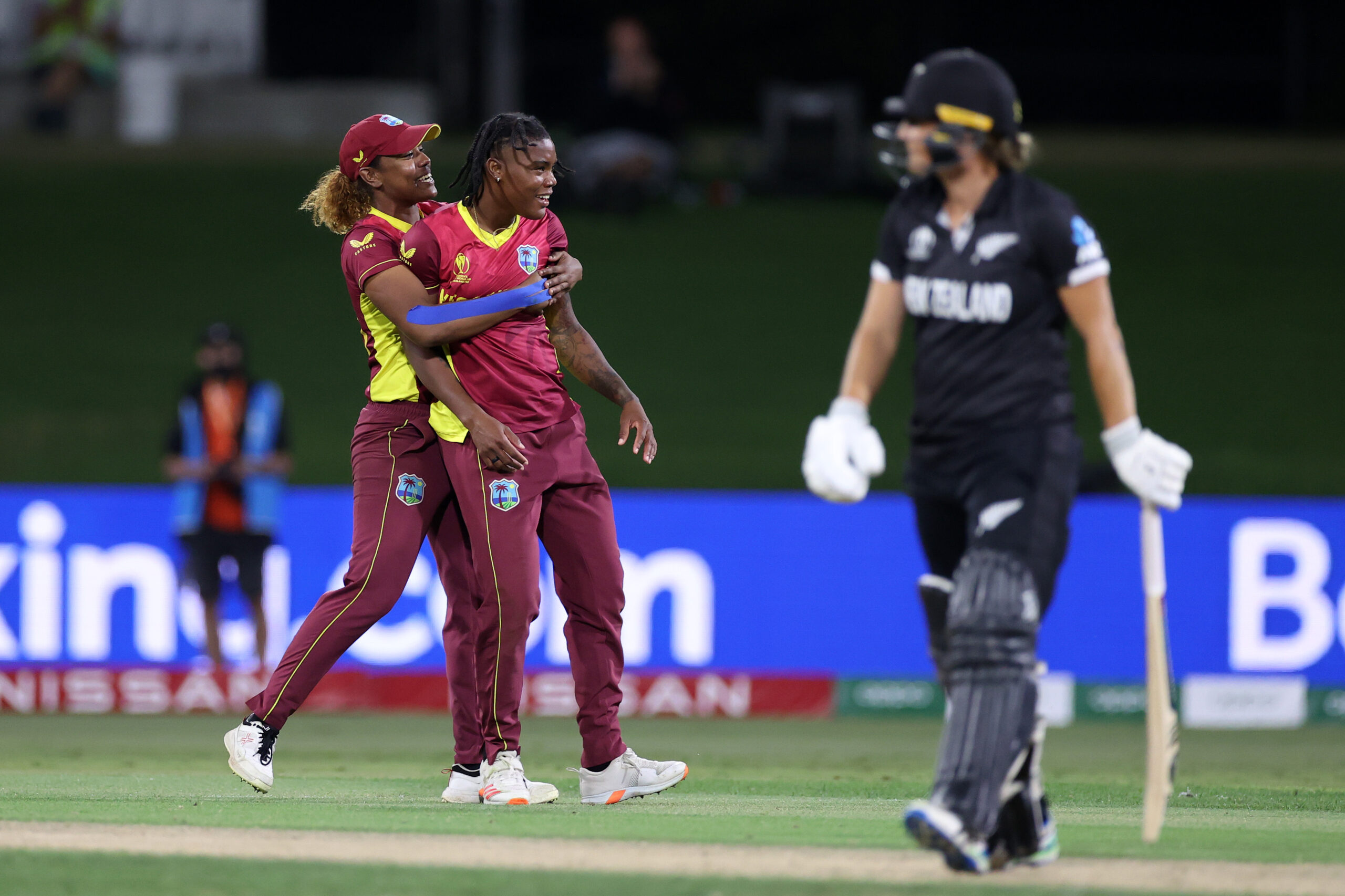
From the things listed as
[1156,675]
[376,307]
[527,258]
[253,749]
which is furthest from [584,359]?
[1156,675]

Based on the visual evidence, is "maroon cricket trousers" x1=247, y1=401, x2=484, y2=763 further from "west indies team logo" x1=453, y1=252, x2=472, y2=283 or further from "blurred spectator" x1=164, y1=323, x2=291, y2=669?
"blurred spectator" x1=164, y1=323, x2=291, y2=669

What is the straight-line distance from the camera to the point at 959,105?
15.2ft

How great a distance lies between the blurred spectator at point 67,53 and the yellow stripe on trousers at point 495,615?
58.8 ft

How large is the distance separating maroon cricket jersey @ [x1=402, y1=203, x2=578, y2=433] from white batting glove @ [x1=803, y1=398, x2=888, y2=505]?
1256 mm

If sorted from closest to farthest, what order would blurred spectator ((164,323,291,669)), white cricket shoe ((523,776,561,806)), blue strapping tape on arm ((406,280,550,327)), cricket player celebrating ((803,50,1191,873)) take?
cricket player celebrating ((803,50,1191,873)), blue strapping tape on arm ((406,280,550,327)), white cricket shoe ((523,776,561,806)), blurred spectator ((164,323,291,669))

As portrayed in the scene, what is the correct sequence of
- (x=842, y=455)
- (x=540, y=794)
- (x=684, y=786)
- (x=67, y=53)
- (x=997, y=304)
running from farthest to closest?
(x=67, y=53)
(x=684, y=786)
(x=540, y=794)
(x=842, y=455)
(x=997, y=304)

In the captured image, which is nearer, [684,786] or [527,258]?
[527,258]

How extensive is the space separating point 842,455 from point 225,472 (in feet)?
24.7

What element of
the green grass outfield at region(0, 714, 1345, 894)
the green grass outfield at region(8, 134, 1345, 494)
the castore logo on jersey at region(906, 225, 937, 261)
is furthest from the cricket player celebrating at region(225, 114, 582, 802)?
the green grass outfield at region(8, 134, 1345, 494)

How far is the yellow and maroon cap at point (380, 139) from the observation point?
586 centimetres

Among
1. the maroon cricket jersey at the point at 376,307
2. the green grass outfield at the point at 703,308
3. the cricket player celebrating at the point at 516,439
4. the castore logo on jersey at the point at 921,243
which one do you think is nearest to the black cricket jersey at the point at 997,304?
the castore logo on jersey at the point at 921,243

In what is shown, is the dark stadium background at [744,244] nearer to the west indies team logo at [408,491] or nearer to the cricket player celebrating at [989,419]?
the west indies team logo at [408,491]

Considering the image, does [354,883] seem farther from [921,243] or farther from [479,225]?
[479,225]

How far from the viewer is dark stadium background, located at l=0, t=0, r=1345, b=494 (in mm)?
16422
